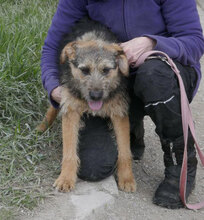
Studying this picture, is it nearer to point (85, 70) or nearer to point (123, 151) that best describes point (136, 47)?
point (85, 70)

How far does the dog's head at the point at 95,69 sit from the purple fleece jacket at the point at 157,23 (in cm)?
25

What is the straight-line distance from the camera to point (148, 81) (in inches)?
114

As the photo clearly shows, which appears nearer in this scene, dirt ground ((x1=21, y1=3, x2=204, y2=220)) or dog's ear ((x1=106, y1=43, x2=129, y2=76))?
dirt ground ((x1=21, y1=3, x2=204, y2=220))

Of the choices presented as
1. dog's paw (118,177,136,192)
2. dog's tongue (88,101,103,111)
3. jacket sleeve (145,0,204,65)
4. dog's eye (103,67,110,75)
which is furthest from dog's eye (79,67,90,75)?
dog's paw (118,177,136,192)

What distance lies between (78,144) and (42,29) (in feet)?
6.87

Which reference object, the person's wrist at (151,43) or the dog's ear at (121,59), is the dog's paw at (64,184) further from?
the person's wrist at (151,43)

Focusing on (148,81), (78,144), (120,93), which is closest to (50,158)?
(78,144)

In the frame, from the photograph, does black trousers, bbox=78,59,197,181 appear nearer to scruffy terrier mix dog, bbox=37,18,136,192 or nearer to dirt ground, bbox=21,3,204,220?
scruffy terrier mix dog, bbox=37,18,136,192

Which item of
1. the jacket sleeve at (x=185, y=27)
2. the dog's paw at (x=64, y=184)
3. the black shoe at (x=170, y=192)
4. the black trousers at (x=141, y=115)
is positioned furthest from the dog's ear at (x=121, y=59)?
the dog's paw at (x=64, y=184)

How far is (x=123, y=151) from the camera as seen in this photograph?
3344 mm

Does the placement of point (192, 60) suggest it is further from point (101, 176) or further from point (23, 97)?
point (23, 97)

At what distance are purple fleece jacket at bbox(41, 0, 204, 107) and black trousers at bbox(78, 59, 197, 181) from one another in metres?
0.14

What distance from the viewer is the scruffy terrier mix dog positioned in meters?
3.05

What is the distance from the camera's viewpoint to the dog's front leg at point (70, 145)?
127 inches
